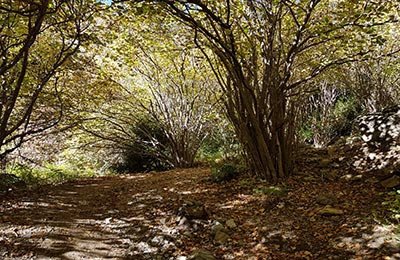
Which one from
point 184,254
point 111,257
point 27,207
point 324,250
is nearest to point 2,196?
point 27,207

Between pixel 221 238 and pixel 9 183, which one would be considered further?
pixel 9 183

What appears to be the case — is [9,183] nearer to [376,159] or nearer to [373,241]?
[373,241]

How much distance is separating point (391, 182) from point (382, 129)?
131 cm

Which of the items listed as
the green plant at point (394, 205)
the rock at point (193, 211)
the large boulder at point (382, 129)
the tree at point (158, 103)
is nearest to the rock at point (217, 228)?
the rock at point (193, 211)

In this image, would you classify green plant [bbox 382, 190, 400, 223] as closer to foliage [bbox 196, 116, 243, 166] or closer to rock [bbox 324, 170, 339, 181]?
rock [bbox 324, 170, 339, 181]

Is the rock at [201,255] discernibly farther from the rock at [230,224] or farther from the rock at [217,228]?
the rock at [230,224]

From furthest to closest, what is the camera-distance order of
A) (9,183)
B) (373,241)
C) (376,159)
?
1. (9,183)
2. (376,159)
3. (373,241)

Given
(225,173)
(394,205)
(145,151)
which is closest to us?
(394,205)

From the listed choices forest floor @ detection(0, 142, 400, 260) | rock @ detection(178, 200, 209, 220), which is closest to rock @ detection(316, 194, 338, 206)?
forest floor @ detection(0, 142, 400, 260)

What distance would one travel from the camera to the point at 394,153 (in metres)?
4.15

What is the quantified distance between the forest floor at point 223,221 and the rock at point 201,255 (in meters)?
0.01

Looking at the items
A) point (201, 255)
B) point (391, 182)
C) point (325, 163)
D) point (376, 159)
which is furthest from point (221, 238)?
point (376, 159)

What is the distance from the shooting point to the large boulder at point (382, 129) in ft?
14.5

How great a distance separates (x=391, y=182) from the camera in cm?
355
